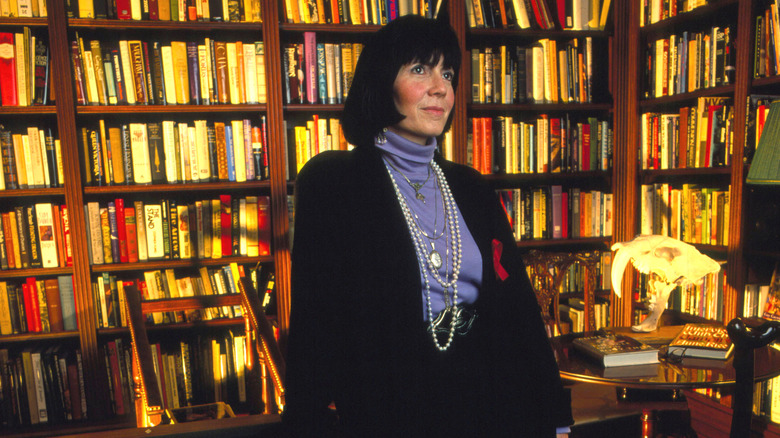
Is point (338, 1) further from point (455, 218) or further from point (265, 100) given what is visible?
point (455, 218)

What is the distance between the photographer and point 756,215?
2070 millimetres

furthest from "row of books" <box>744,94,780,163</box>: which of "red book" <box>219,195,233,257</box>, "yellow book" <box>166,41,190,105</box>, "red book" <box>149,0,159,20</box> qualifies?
"red book" <box>149,0,159,20</box>

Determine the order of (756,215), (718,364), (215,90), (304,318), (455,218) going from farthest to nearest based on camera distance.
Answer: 1. (215,90)
2. (756,215)
3. (718,364)
4. (455,218)
5. (304,318)

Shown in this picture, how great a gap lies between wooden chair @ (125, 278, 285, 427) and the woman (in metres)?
0.50

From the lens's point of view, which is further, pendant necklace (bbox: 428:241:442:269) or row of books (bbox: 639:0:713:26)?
row of books (bbox: 639:0:713:26)

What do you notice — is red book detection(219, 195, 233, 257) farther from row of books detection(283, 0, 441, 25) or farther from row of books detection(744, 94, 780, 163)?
row of books detection(744, 94, 780, 163)

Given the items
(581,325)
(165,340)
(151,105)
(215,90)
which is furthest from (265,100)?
(581,325)

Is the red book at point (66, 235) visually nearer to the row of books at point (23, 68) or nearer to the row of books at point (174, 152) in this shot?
the row of books at point (174, 152)

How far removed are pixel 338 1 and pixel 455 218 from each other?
166cm

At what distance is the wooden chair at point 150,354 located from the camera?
1.24 m

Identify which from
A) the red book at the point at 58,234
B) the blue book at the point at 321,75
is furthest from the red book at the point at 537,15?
the red book at the point at 58,234

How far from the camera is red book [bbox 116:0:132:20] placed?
6.99 feet

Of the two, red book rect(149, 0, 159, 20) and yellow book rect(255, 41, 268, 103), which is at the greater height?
red book rect(149, 0, 159, 20)

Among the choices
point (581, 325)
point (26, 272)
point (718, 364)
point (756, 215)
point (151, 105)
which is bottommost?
point (581, 325)
